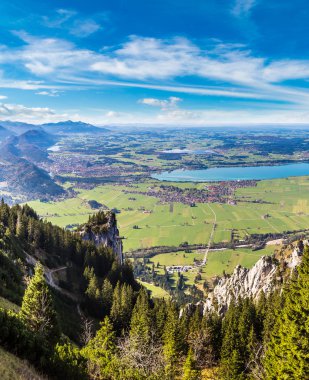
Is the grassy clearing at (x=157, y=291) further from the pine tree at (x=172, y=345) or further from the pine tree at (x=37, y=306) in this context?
the pine tree at (x=37, y=306)

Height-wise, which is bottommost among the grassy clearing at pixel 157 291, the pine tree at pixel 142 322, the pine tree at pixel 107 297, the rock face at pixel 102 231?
the grassy clearing at pixel 157 291

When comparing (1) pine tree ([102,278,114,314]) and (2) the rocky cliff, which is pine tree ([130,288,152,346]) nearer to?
(1) pine tree ([102,278,114,314])

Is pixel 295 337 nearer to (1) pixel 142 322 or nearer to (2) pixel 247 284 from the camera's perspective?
(1) pixel 142 322

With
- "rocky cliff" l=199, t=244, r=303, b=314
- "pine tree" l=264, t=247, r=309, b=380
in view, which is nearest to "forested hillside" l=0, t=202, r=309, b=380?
"pine tree" l=264, t=247, r=309, b=380

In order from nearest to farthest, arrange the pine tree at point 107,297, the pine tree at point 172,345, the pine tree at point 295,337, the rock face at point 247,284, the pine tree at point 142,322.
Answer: the pine tree at point 295,337 → the pine tree at point 172,345 → the pine tree at point 142,322 → the pine tree at point 107,297 → the rock face at point 247,284

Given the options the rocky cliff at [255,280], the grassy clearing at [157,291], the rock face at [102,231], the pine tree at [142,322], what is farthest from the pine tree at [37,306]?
the grassy clearing at [157,291]

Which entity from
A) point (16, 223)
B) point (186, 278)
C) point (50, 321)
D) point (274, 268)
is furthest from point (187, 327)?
point (186, 278)

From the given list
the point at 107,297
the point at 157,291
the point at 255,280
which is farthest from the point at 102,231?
the point at 255,280
